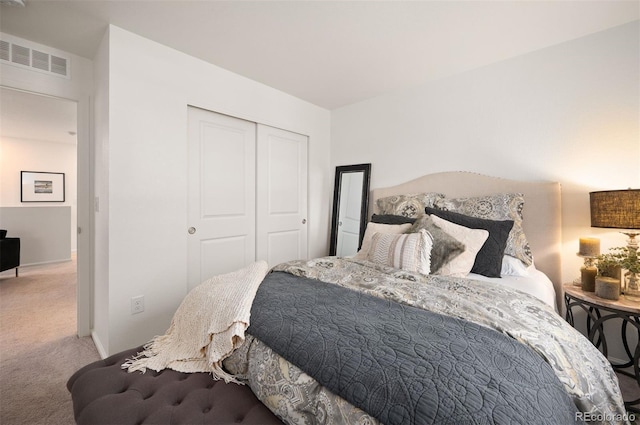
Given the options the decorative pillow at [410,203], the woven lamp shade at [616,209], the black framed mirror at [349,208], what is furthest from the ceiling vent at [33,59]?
the woven lamp shade at [616,209]

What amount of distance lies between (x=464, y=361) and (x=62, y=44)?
10.7ft

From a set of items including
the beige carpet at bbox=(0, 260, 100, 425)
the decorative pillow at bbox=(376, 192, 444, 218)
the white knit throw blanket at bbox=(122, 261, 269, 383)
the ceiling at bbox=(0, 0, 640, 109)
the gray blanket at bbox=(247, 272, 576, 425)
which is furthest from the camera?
the decorative pillow at bbox=(376, 192, 444, 218)

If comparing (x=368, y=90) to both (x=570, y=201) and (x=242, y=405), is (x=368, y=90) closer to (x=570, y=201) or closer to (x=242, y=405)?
(x=570, y=201)

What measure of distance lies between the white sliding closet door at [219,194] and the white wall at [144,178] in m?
0.16

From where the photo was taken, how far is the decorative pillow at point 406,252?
1902mm

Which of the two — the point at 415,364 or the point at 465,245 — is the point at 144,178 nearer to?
the point at 415,364

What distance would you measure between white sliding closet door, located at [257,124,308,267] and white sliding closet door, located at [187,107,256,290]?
4.0 inches

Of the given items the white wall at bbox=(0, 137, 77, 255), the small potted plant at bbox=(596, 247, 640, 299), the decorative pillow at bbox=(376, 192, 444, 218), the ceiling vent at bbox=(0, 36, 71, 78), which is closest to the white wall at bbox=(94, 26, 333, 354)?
the ceiling vent at bbox=(0, 36, 71, 78)

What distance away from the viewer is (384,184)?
10.7 feet

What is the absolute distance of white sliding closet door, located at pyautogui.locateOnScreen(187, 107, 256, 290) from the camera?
8.45 feet

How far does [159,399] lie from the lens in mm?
1035
